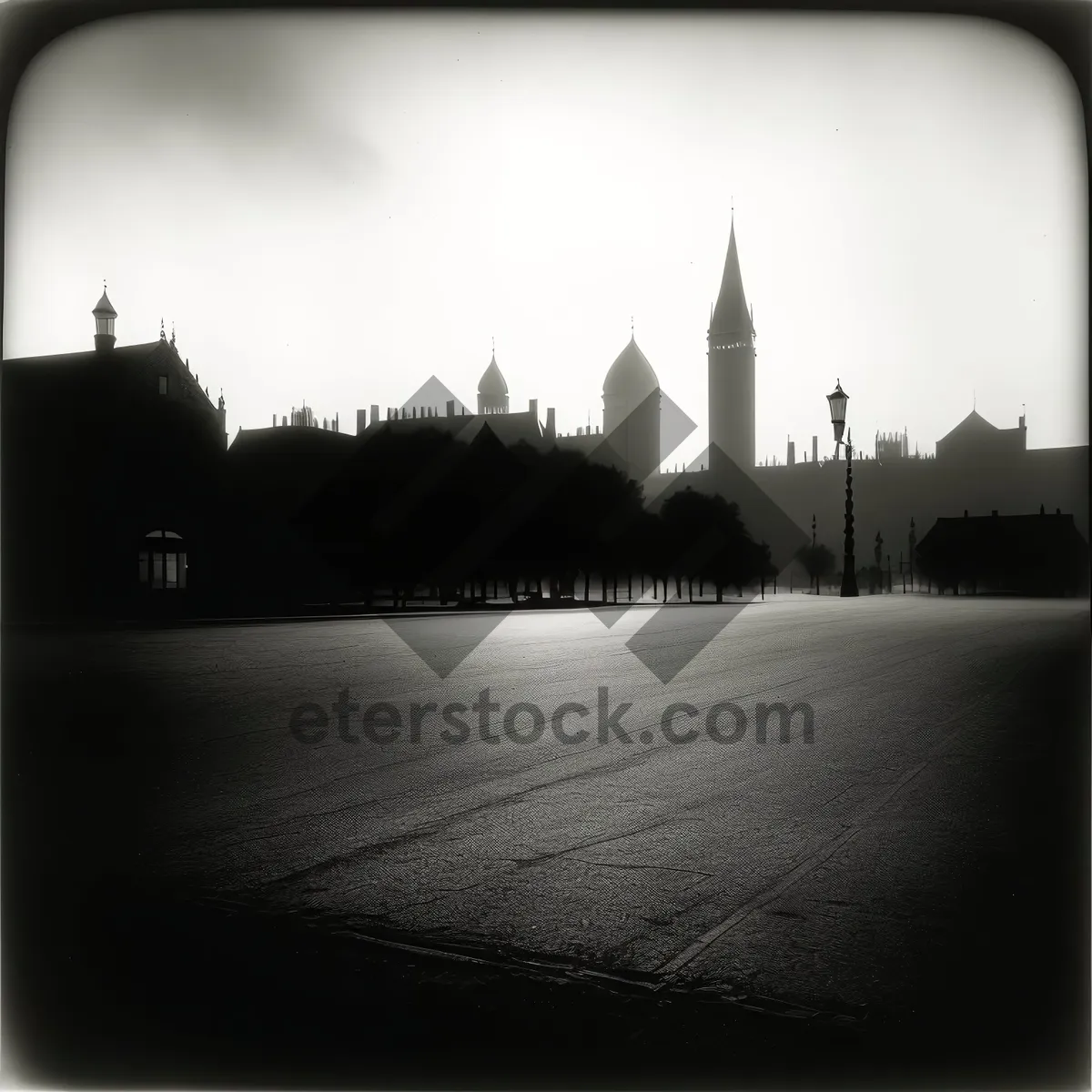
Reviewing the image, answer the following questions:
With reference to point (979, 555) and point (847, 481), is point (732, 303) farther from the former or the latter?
point (979, 555)

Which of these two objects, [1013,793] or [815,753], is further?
[815,753]

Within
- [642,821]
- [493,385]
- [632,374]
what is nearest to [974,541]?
→ [493,385]

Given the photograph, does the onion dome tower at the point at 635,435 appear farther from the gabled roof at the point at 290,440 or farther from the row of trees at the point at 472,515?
the gabled roof at the point at 290,440

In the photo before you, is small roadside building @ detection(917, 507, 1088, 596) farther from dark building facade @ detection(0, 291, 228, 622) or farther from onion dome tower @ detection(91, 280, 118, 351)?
onion dome tower @ detection(91, 280, 118, 351)

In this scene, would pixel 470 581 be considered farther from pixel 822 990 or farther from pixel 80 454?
pixel 822 990

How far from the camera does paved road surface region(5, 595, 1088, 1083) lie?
357 cm

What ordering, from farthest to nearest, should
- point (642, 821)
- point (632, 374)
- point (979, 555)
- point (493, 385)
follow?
point (979, 555), point (493, 385), point (632, 374), point (642, 821)

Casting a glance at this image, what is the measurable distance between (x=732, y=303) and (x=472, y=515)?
23.3m

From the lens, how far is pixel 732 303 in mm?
7770

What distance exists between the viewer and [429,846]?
186 inches

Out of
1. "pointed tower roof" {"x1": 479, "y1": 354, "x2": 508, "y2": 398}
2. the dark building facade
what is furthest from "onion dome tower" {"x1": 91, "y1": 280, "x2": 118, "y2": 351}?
"pointed tower roof" {"x1": 479, "y1": 354, "x2": 508, "y2": 398}

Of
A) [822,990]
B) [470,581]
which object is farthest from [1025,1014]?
[470,581]

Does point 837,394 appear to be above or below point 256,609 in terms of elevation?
above

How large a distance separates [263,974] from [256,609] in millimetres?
27570
